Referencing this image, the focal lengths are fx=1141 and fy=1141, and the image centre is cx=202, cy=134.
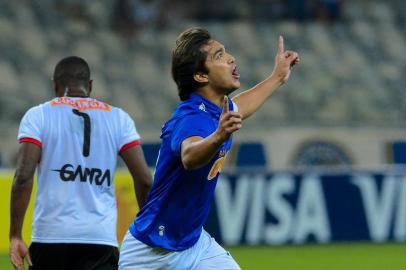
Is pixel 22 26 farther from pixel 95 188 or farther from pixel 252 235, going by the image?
pixel 95 188

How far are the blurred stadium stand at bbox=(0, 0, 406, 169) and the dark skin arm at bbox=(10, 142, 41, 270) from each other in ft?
37.8

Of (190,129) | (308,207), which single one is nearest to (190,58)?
(190,129)

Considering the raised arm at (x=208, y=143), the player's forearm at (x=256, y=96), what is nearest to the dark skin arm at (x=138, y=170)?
the player's forearm at (x=256, y=96)

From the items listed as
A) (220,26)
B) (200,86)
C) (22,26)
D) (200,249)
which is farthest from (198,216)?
(220,26)

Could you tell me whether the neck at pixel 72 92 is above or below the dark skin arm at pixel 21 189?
above

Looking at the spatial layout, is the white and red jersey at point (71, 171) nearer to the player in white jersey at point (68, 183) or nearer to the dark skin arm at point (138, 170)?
the player in white jersey at point (68, 183)

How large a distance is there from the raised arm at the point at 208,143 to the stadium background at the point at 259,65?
34.7 ft

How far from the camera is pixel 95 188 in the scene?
6.65 metres

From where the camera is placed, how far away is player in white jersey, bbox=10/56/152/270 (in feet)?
21.4

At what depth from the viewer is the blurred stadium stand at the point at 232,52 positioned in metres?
19.0

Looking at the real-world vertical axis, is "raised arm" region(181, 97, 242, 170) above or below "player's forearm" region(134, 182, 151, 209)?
above

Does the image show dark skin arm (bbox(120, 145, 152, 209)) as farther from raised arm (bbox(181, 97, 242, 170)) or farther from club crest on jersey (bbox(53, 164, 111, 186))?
→ raised arm (bbox(181, 97, 242, 170))

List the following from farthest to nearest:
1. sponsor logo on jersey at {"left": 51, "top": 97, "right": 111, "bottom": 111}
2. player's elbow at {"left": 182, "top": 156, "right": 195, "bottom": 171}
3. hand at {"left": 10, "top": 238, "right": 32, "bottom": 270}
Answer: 1. sponsor logo on jersey at {"left": 51, "top": 97, "right": 111, "bottom": 111}
2. hand at {"left": 10, "top": 238, "right": 32, "bottom": 270}
3. player's elbow at {"left": 182, "top": 156, "right": 195, "bottom": 171}

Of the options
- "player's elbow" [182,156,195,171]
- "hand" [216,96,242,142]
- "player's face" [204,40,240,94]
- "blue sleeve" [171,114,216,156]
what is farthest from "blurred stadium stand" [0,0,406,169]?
"hand" [216,96,242,142]
